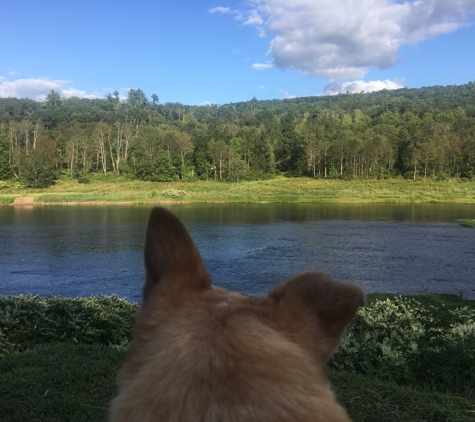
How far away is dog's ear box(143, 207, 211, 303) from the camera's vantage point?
1.31 metres

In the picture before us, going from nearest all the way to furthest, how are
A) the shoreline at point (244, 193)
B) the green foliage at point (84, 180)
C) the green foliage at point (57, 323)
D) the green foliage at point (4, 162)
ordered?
the green foliage at point (57, 323)
the shoreline at point (244, 193)
the green foliage at point (84, 180)
the green foliage at point (4, 162)

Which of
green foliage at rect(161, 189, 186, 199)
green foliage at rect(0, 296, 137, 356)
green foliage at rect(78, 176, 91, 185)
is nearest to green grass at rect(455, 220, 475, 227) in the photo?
green foliage at rect(0, 296, 137, 356)

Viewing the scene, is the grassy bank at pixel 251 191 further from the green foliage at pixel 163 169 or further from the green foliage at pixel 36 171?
the green foliage at pixel 163 169

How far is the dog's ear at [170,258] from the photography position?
131 cm

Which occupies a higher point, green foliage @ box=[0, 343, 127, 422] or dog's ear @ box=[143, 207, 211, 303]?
dog's ear @ box=[143, 207, 211, 303]

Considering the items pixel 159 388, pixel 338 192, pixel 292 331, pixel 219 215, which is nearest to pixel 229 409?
pixel 159 388

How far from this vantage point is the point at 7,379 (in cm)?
539

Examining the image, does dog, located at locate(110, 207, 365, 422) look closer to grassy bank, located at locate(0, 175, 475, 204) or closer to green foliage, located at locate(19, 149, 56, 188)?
grassy bank, located at locate(0, 175, 475, 204)

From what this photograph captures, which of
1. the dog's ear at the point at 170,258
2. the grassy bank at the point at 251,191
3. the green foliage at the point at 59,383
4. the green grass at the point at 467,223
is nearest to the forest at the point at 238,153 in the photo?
the grassy bank at the point at 251,191

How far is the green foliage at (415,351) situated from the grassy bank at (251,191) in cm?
5502

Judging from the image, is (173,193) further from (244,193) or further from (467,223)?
(467,223)

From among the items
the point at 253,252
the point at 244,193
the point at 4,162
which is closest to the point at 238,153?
the point at 244,193

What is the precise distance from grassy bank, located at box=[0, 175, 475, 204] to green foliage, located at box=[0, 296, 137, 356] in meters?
52.7

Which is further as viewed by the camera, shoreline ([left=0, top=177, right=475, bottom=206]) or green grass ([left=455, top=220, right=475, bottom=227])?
shoreline ([left=0, top=177, right=475, bottom=206])
